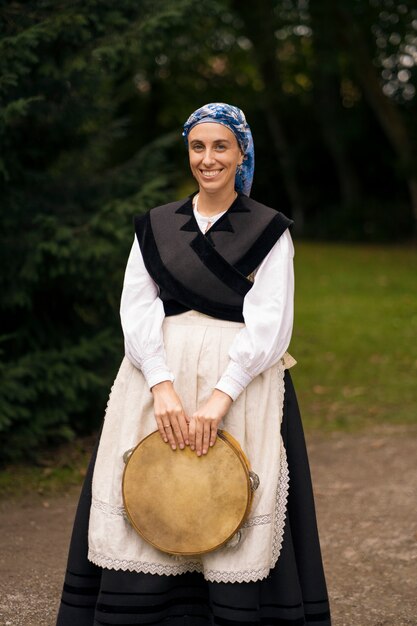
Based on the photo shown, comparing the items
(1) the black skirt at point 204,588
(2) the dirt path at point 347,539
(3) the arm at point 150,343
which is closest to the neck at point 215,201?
(3) the arm at point 150,343

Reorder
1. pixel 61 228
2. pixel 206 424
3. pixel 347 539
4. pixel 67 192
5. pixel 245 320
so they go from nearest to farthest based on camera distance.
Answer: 1. pixel 206 424
2. pixel 245 320
3. pixel 347 539
4. pixel 61 228
5. pixel 67 192

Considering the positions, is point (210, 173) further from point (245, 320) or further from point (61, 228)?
point (61, 228)

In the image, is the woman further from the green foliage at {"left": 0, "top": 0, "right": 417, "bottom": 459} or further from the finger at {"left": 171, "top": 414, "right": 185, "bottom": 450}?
the green foliage at {"left": 0, "top": 0, "right": 417, "bottom": 459}

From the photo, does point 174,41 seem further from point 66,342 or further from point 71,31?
point 66,342

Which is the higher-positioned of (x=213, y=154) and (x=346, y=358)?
(x=213, y=154)

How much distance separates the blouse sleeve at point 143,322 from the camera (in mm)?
3033

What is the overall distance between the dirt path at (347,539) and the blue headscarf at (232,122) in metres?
2.02

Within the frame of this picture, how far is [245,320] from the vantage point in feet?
9.91

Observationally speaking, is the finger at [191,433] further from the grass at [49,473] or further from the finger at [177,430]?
the grass at [49,473]

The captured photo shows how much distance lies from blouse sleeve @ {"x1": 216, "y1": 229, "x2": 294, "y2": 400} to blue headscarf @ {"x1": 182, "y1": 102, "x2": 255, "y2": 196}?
0.28 metres

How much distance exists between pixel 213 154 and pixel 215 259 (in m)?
0.34

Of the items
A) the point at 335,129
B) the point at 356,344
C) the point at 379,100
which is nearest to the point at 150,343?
the point at 356,344

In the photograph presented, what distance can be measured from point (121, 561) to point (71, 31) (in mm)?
3697

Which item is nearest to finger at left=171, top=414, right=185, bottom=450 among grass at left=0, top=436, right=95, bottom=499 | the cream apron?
the cream apron
